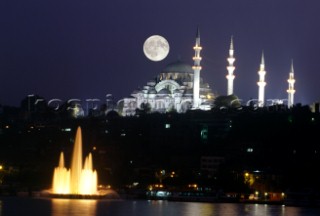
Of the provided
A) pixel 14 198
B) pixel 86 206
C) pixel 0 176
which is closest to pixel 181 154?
pixel 0 176

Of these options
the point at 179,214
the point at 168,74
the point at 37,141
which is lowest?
the point at 179,214

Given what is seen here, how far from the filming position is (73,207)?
86.8 m

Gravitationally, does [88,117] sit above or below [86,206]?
above

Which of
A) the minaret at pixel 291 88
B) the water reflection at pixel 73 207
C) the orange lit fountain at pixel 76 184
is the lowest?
the water reflection at pixel 73 207

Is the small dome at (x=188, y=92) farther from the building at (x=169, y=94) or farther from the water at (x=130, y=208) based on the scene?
the water at (x=130, y=208)

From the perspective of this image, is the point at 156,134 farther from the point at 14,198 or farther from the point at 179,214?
the point at 179,214

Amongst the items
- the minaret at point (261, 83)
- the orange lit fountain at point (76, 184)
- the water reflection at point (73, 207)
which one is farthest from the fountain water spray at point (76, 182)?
the minaret at point (261, 83)

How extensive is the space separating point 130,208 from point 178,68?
83.1 m

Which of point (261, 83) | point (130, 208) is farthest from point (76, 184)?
point (261, 83)

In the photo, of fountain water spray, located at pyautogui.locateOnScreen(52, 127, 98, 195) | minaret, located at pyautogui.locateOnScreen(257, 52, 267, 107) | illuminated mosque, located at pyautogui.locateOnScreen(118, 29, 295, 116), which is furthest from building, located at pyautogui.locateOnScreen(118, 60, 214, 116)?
fountain water spray, located at pyautogui.locateOnScreen(52, 127, 98, 195)

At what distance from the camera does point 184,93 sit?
16238 cm

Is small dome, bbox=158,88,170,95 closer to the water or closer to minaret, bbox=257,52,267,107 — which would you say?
minaret, bbox=257,52,267,107

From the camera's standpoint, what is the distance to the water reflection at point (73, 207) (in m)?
81.4

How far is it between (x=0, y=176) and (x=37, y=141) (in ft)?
82.0
